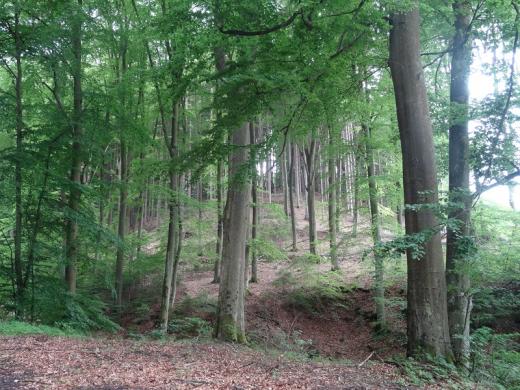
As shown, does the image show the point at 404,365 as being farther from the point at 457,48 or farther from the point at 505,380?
the point at 457,48

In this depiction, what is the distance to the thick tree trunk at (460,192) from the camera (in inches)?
261

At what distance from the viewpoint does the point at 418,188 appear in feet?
22.3

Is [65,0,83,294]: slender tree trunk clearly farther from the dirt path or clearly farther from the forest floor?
the dirt path

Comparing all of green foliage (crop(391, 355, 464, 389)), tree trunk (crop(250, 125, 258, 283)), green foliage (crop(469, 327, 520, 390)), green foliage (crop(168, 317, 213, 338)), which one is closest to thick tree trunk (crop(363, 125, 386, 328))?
tree trunk (crop(250, 125, 258, 283))

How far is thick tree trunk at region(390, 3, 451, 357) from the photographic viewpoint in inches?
257

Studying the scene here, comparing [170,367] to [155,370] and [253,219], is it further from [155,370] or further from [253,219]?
[253,219]

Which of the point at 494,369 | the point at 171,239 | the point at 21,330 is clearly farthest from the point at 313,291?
the point at 21,330

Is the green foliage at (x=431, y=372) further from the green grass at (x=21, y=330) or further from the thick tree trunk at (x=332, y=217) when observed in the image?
the thick tree trunk at (x=332, y=217)

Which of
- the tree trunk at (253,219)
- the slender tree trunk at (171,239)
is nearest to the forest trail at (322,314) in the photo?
the tree trunk at (253,219)

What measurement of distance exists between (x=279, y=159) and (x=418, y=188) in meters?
3.51

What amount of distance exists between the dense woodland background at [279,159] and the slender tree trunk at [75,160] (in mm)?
49

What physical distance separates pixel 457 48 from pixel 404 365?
6.35 m

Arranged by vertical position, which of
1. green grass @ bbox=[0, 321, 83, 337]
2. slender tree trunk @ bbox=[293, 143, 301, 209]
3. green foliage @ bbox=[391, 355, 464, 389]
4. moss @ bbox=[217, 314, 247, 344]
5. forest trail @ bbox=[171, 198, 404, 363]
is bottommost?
forest trail @ bbox=[171, 198, 404, 363]

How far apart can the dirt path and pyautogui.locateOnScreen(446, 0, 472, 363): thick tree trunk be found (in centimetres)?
198
